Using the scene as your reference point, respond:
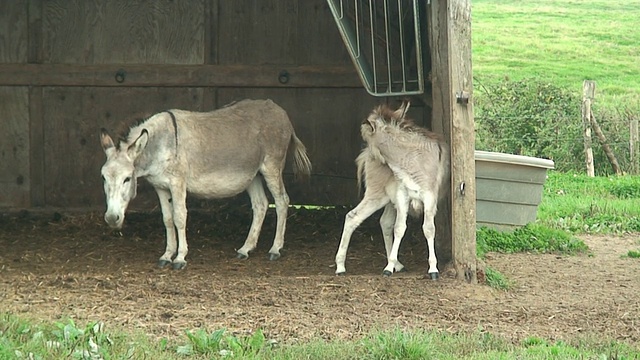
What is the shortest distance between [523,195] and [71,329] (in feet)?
21.3

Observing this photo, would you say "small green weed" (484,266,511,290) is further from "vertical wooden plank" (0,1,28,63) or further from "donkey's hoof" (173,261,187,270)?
"vertical wooden plank" (0,1,28,63)

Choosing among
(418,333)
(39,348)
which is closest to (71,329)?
(39,348)

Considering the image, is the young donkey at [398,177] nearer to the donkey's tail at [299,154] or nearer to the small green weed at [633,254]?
the donkey's tail at [299,154]

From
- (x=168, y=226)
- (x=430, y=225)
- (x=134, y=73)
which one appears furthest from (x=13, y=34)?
(x=430, y=225)

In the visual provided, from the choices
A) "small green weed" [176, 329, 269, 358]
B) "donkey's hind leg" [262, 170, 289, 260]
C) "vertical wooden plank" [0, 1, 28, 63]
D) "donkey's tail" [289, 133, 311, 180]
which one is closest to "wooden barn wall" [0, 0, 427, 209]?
"vertical wooden plank" [0, 1, 28, 63]

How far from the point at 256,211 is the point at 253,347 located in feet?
14.7

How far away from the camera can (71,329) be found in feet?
22.0

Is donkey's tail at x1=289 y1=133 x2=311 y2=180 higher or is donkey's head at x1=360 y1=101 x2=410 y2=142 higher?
donkey's head at x1=360 y1=101 x2=410 y2=142

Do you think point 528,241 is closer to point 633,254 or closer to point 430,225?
point 633,254

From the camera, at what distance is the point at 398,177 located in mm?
9641

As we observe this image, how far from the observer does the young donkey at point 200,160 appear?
986 centimetres

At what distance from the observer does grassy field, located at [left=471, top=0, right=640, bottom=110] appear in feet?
94.9

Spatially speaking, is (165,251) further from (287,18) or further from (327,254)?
(287,18)

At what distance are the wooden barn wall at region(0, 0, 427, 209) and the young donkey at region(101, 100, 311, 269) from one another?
53.7 inches
